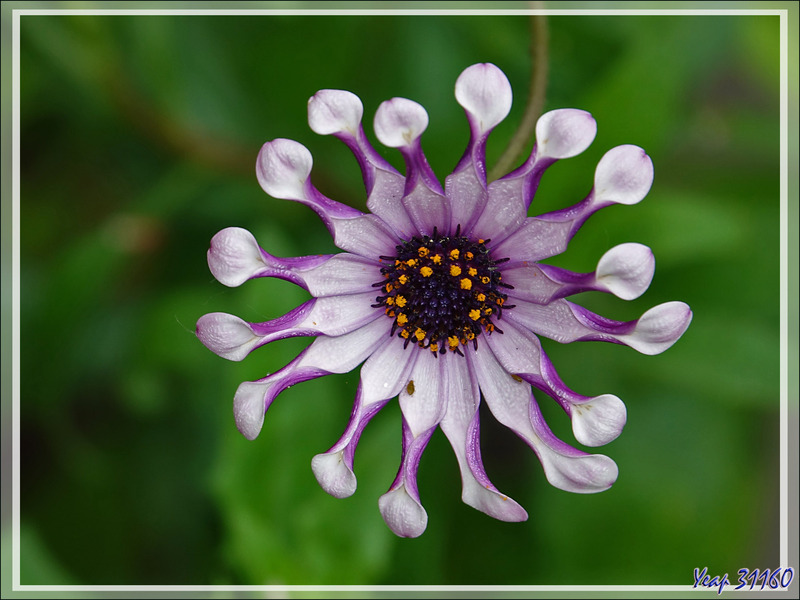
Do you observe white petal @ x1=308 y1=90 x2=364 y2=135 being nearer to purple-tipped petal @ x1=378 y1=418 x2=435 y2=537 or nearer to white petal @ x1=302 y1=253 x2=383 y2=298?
white petal @ x1=302 y1=253 x2=383 y2=298

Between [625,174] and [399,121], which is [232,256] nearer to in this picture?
[399,121]

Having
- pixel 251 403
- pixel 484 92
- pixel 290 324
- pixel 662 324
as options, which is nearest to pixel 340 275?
pixel 290 324

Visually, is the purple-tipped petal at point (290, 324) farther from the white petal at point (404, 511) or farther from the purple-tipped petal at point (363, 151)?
the white petal at point (404, 511)

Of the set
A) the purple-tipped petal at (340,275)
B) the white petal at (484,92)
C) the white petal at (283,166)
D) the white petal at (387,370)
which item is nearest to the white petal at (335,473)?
the white petal at (387,370)

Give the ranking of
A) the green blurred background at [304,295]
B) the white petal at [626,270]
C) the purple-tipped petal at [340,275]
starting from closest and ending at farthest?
the white petal at [626,270], the purple-tipped petal at [340,275], the green blurred background at [304,295]

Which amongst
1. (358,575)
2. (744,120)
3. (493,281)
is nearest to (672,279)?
(744,120)

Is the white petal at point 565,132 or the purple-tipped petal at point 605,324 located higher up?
the white petal at point 565,132
